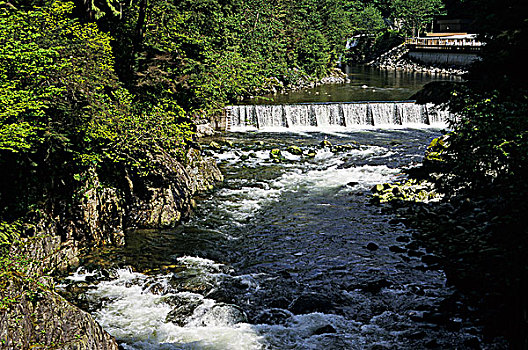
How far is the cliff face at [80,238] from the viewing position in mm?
7242

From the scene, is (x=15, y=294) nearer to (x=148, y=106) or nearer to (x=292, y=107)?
(x=148, y=106)

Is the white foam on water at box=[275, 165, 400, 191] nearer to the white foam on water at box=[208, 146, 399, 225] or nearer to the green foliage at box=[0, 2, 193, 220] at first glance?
the white foam on water at box=[208, 146, 399, 225]

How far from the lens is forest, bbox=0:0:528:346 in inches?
373

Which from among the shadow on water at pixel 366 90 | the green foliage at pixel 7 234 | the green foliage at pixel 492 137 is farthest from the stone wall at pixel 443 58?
the green foliage at pixel 7 234

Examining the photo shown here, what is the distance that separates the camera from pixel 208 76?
682 inches

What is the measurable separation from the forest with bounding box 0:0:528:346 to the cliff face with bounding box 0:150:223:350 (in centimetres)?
30

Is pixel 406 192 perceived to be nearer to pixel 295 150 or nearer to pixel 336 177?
pixel 336 177

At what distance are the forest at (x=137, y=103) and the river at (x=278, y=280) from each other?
71.7 inches

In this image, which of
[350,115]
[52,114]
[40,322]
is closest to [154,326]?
[40,322]

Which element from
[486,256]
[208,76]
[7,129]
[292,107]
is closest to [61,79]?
[7,129]

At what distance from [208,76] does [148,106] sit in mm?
3065

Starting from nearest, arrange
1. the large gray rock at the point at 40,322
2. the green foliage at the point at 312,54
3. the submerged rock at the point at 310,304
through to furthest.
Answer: the large gray rock at the point at 40,322 → the submerged rock at the point at 310,304 → the green foliage at the point at 312,54

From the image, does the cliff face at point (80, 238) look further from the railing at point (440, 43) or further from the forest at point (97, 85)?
the railing at point (440, 43)

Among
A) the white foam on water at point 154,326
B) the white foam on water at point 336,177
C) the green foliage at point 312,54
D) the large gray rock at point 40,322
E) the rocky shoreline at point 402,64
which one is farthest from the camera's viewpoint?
the rocky shoreline at point 402,64
